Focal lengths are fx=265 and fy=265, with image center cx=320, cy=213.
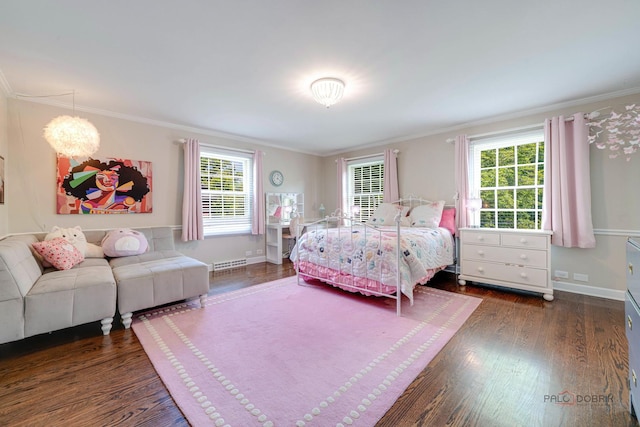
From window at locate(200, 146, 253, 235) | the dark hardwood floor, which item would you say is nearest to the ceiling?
window at locate(200, 146, 253, 235)

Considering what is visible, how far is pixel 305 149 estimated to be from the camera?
5980 mm

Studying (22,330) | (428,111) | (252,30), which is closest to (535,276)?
(428,111)

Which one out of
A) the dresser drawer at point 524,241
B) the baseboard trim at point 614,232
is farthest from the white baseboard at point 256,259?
the baseboard trim at point 614,232

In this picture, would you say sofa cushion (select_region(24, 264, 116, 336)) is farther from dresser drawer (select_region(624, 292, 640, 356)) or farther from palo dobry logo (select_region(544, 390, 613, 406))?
dresser drawer (select_region(624, 292, 640, 356))

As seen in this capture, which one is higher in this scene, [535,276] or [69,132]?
[69,132]

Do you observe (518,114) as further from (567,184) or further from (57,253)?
(57,253)

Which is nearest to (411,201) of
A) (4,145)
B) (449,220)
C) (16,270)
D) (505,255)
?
(449,220)

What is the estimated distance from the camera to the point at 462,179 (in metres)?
4.14

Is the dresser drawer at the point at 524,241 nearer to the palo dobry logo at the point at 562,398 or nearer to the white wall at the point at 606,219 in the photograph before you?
the white wall at the point at 606,219

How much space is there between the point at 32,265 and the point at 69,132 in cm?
141

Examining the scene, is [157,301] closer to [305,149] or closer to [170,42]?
[170,42]

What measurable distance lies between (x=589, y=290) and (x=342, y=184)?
13.6ft

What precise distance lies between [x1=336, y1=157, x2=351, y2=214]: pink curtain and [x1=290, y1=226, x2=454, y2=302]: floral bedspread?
7.10 feet

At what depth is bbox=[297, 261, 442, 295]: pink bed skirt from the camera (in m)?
3.01
